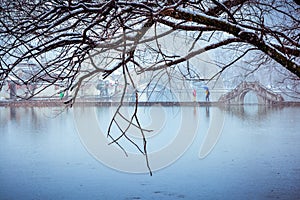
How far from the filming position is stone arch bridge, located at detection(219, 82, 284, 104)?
27000 mm

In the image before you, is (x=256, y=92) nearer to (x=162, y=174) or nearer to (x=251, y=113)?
(x=251, y=113)

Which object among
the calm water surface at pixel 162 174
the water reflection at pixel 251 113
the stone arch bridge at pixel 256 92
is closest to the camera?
the calm water surface at pixel 162 174

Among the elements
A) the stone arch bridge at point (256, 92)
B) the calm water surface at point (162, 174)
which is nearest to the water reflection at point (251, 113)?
the stone arch bridge at point (256, 92)

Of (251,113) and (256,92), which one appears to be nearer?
(251,113)

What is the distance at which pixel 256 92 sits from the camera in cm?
2867

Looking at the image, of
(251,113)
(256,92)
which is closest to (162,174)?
(251,113)

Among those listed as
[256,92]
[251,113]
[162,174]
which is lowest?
[162,174]

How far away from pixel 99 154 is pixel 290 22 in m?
4.81

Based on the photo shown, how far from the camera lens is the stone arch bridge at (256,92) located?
27.0 m

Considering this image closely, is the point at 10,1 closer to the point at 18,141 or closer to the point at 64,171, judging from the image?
the point at 64,171

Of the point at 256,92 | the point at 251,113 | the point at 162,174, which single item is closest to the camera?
the point at 162,174

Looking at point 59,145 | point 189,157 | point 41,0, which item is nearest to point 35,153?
point 59,145

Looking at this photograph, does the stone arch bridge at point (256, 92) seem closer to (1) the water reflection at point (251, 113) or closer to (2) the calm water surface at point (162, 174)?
(1) the water reflection at point (251, 113)

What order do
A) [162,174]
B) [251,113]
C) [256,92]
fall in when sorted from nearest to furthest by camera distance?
[162,174], [251,113], [256,92]
